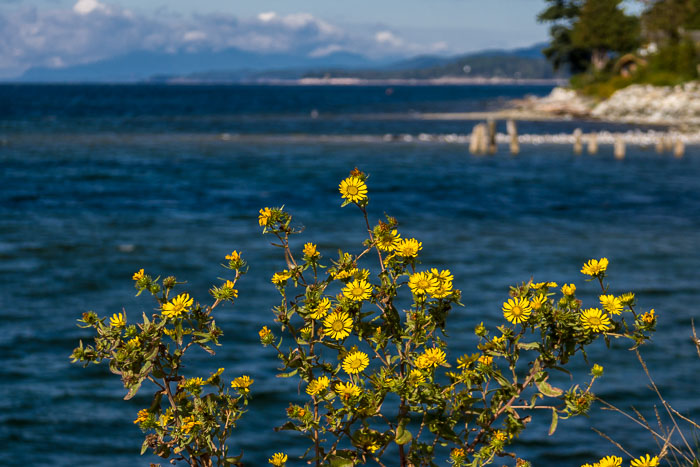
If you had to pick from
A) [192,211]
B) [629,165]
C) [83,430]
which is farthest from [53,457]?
[629,165]

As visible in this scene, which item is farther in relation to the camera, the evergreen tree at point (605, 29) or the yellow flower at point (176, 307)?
the evergreen tree at point (605, 29)

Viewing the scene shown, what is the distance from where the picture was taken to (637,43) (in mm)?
82562

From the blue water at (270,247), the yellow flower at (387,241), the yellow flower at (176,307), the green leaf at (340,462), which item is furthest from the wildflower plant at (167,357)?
the blue water at (270,247)

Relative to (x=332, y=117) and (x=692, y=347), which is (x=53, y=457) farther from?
(x=332, y=117)

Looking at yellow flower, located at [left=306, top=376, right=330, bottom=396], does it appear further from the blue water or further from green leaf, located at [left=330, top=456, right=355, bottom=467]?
the blue water

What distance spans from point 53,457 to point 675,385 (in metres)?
7.15

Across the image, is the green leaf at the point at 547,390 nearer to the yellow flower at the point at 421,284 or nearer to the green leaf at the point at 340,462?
the yellow flower at the point at 421,284

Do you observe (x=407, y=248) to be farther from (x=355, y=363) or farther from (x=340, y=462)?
(x=340, y=462)

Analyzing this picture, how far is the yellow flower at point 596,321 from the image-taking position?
254 cm

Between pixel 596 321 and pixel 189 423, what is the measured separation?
1437 millimetres

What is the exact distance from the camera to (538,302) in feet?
8.39

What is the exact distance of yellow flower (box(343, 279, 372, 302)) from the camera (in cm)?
254

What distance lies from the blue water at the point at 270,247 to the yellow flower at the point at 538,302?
544 cm

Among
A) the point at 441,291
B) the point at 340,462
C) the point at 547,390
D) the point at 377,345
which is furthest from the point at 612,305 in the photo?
the point at 340,462
